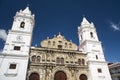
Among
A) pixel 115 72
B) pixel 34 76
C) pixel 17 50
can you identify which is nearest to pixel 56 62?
pixel 34 76

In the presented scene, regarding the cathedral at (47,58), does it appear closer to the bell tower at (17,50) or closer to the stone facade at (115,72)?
the bell tower at (17,50)

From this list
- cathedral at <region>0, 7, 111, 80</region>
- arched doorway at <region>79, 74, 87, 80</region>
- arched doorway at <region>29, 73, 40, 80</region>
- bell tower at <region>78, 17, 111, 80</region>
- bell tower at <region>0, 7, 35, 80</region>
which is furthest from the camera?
bell tower at <region>78, 17, 111, 80</region>

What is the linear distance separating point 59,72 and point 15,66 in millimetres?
9136

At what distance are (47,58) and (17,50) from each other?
6628 mm

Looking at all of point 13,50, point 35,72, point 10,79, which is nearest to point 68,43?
point 35,72

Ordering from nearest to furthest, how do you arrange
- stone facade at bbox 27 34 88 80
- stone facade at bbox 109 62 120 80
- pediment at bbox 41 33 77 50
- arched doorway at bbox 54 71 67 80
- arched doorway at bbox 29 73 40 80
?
arched doorway at bbox 29 73 40 80, stone facade at bbox 27 34 88 80, arched doorway at bbox 54 71 67 80, pediment at bbox 41 33 77 50, stone facade at bbox 109 62 120 80

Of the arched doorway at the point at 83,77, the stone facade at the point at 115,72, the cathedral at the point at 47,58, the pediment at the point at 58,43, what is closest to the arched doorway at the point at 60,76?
the cathedral at the point at 47,58

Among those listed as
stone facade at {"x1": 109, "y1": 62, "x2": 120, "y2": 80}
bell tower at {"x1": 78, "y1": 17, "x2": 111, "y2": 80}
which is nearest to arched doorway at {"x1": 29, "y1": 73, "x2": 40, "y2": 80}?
bell tower at {"x1": 78, "y1": 17, "x2": 111, "y2": 80}

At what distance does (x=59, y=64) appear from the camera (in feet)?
76.1

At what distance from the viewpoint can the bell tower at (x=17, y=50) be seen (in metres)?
19.2

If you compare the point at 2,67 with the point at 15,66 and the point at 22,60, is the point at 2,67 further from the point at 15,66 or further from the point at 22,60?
the point at 22,60

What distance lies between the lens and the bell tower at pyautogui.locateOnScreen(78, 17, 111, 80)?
79.4 ft

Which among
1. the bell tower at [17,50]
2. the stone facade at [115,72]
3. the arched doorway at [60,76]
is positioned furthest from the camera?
the stone facade at [115,72]

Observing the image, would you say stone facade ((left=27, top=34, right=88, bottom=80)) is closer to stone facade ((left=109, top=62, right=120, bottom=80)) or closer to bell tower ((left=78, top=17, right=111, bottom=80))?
bell tower ((left=78, top=17, right=111, bottom=80))
